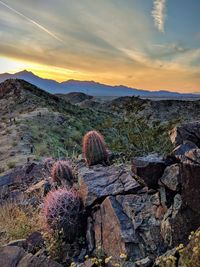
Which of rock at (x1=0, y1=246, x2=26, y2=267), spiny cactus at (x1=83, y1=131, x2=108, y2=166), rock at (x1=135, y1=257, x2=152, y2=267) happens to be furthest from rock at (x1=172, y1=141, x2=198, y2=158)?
spiny cactus at (x1=83, y1=131, x2=108, y2=166)

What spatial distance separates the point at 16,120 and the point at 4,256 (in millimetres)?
25264

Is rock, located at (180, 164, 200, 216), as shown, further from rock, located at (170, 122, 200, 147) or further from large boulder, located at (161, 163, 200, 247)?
rock, located at (170, 122, 200, 147)

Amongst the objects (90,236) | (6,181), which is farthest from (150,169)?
(6,181)

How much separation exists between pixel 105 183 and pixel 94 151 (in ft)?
6.26

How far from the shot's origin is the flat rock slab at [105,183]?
7.50 metres

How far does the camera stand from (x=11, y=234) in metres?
8.05

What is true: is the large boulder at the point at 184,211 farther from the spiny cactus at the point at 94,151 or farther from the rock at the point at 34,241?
the spiny cactus at the point at 94,151

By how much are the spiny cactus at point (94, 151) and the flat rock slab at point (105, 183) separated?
1.18m

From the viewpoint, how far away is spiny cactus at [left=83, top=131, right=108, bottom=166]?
9.73 m

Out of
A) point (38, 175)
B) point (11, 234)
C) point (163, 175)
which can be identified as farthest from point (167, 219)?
point (38, 175)

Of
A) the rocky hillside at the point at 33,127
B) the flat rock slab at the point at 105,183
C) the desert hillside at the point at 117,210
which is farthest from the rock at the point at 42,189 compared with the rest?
the rocky hillside at the point at 33,127

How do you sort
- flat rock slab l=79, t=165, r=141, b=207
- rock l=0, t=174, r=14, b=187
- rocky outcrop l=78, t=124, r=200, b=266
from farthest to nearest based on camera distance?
1. rock l=0, t=174, r=14, b=187
2. flat rock slab l=79, t=165, r=141, b=207
3. rocky outcrop l=78, t=124, r=200, b=266

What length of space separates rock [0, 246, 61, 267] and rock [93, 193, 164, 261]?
42.4 inches

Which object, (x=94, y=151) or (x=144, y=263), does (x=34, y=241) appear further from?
(x=94, y=151)
